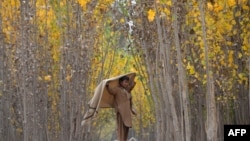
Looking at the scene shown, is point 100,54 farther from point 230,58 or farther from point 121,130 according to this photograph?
point 121,130

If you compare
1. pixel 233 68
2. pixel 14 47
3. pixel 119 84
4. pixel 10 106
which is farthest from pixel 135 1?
pixel 10 106

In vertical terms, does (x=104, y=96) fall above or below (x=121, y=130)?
above

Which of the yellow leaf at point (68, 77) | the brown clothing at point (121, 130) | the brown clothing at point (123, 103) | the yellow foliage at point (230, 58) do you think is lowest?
the brown clothing at point (121, 130)

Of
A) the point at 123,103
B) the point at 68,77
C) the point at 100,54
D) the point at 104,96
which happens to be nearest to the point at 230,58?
the point at 123,103

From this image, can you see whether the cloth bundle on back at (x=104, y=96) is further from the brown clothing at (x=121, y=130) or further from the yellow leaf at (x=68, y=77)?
the yellow leaf at (x=68, y=77)

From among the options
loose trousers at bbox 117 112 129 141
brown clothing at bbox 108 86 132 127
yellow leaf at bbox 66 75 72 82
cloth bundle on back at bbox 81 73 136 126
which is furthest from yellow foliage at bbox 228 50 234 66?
yellow leaf at bbox 66 75 72 82

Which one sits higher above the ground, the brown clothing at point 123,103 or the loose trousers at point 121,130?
the brown clothing at point 123,103

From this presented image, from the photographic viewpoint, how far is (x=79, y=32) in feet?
42.3

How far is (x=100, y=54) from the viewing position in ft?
48.4

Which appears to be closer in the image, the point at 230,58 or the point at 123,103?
the point at 123,103

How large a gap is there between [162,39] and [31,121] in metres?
4.92

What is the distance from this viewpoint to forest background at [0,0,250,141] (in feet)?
34.5

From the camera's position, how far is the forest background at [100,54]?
10508 millimetres

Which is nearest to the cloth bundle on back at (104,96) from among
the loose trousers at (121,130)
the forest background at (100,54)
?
the loose trousers at (121,130)
